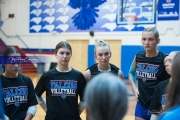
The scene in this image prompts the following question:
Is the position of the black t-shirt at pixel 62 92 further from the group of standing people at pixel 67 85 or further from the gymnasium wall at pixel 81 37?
the gymnasium wall at pixel 81 37

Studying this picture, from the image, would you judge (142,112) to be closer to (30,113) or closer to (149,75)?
(149,75)

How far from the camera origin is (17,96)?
2604mm

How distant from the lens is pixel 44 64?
14336 millimetres

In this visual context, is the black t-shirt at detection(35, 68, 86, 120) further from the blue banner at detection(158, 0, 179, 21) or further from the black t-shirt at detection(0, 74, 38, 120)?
the blue banner at detection(158, 0, 179, 21)

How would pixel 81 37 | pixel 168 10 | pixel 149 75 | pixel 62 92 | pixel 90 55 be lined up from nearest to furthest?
pixel 62 92
pixel 149 75
pixel 168 10
pixel 90 55
pixel 81 37

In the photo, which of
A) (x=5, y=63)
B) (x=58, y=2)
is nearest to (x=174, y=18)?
(x=58, y=2)

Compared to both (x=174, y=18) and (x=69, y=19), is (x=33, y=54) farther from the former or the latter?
(x=174, y=18)

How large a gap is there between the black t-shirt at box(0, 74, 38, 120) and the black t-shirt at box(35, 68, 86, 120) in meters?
0.18

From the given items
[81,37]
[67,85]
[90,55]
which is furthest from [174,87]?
[81,37]

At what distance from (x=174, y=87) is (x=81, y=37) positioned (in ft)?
39.4

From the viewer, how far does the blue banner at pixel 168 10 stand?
11.0 metres

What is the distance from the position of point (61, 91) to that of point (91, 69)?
0.48 m

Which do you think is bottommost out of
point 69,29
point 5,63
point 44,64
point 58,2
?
point 44,64

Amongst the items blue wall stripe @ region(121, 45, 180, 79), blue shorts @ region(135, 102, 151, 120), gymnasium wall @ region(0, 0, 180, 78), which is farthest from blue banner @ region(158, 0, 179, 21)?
blue shorts @ region(135, 102, 151, 120)
